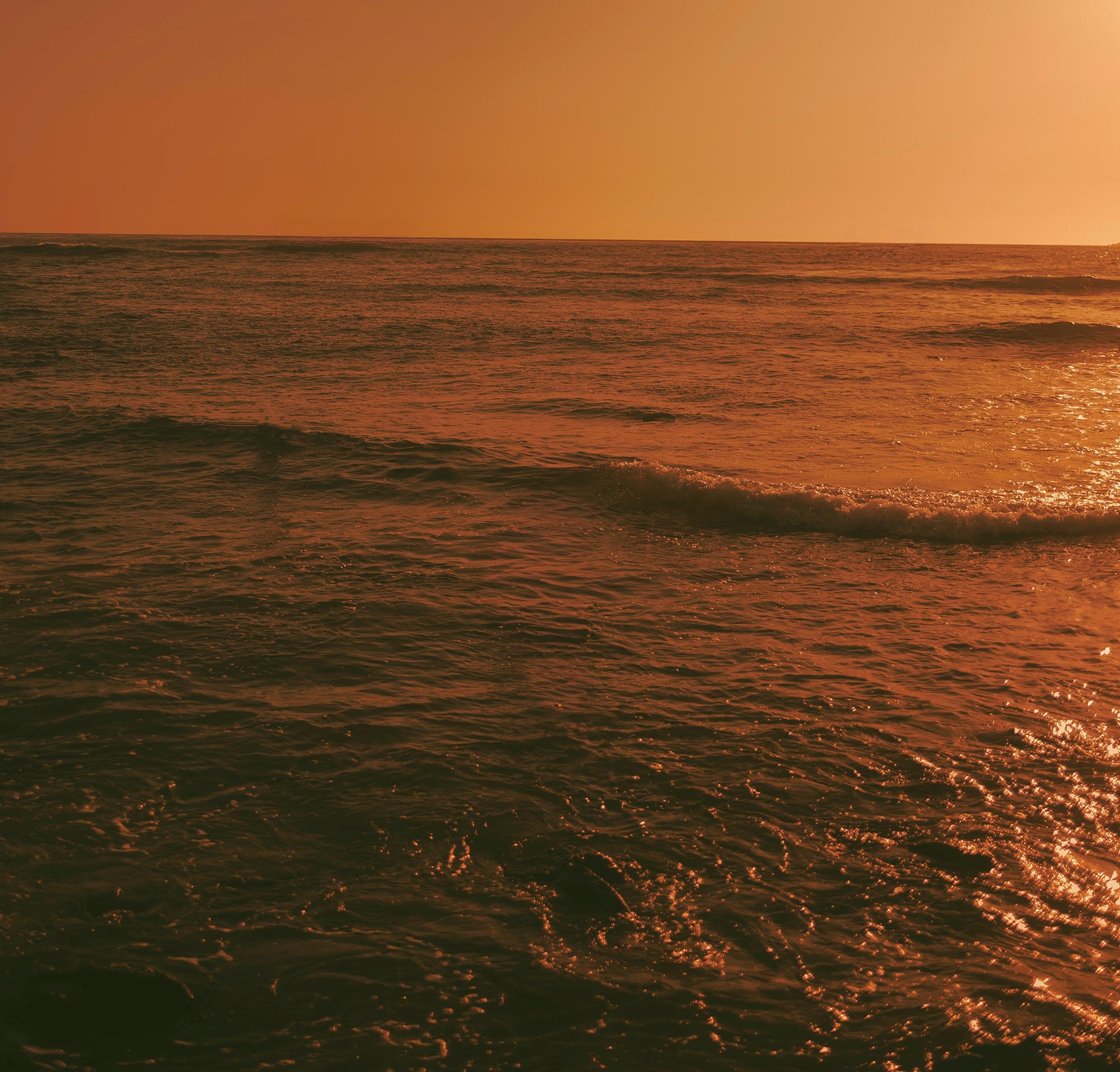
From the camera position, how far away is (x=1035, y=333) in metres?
29.2

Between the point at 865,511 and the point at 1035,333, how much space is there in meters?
22.3

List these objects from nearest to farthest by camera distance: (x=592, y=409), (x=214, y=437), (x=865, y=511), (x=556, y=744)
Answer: (x=556, y=744)
(x=865, y=511)
(x=214, y=437)
(x=592, y=409)

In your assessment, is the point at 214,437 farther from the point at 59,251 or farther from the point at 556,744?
the point at 59,251

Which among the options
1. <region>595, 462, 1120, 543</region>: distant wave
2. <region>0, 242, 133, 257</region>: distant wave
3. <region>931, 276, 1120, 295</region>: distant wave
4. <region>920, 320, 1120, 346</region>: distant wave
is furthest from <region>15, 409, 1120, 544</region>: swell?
<region>0, 242, 133, 257</region>: distant wave

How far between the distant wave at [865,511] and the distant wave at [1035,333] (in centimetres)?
1840

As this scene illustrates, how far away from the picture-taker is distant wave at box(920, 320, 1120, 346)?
28.2m

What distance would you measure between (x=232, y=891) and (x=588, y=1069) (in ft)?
6.44

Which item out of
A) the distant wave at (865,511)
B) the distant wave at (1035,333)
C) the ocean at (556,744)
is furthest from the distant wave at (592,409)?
the distant wave at (1035,333)

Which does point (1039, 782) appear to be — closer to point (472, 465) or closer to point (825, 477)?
point (825, 477)

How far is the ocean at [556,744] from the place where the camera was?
3.96 m

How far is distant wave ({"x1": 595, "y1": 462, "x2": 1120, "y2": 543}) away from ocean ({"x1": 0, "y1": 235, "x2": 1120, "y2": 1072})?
6cm

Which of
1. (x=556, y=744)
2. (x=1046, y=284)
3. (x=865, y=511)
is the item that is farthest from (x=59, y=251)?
(x=556, y=744)

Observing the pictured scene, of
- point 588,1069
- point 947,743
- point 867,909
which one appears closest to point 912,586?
point 947,743

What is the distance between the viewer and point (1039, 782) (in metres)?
5.66
